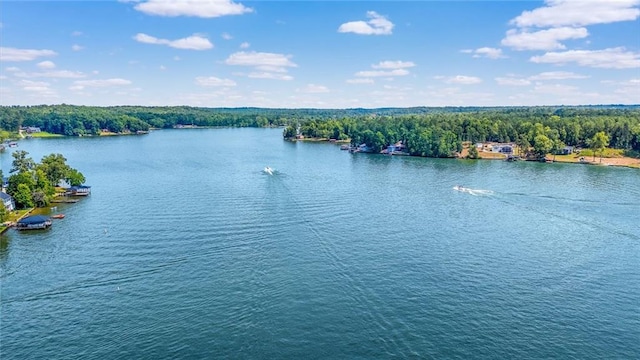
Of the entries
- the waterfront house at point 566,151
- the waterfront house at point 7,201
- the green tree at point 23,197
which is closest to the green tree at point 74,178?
the green tree at point 23,197

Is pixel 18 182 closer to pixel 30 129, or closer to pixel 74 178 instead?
pixel 74 178

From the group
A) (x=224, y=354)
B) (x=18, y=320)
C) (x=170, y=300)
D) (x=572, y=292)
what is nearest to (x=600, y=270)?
(x=572, y=292)

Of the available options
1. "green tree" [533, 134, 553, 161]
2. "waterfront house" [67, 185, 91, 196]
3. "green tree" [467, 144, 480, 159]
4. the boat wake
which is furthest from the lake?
"green tree" [467, 144, 480, 159]

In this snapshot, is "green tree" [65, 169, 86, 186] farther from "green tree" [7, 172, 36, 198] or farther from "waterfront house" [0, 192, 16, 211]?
"waterfront house" [0, 192, 16, 211]

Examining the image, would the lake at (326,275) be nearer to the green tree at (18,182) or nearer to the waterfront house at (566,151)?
the green tree at (18,182)

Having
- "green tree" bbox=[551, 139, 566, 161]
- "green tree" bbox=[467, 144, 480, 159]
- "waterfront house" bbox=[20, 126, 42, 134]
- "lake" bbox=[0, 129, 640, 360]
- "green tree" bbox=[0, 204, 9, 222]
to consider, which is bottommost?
"lake" bbox=[0, 129, 640, 360]
